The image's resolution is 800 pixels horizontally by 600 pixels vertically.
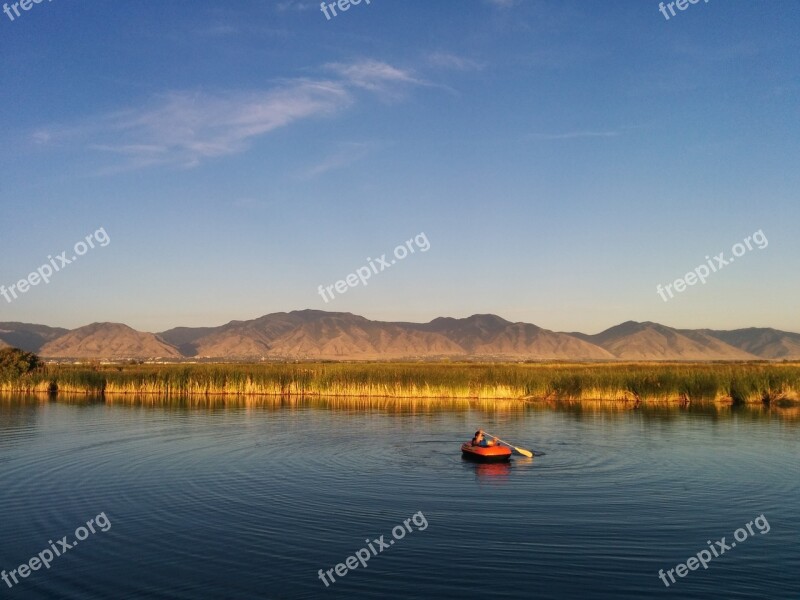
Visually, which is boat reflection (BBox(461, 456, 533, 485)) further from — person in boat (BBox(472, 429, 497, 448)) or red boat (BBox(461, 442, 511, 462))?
person in boat (BBox(472, 429, 497, 448))

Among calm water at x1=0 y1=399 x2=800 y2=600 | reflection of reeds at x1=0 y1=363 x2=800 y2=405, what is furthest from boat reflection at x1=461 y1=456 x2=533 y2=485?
reflection of reeds at x1=0 y1=363 x2=800 y2=405

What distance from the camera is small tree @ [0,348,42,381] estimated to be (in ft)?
196

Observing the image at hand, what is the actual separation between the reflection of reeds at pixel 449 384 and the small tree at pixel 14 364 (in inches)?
26.8

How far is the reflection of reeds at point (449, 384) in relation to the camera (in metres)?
44.3

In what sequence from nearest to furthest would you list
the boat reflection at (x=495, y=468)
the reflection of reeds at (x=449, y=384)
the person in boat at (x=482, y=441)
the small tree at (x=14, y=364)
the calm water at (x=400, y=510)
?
1. the calm water at (x=400, y=510)
2. the boat reflection at (x=495, y=468)
3. the person in boat at (x=482, y=441)
4. the reflection of reeds at (x=449, y=384)
5. the small tree at (x=14, y=364)

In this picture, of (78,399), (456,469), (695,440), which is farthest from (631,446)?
(78,399)

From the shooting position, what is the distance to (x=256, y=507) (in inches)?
672

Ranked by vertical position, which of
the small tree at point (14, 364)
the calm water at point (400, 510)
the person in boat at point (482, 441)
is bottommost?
the calm water at point (400, 510)

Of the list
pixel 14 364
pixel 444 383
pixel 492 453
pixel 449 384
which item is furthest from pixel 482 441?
pixel 14 364

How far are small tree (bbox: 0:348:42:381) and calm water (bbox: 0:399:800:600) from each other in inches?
1287

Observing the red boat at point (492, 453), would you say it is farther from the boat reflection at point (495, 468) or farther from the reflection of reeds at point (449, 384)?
the reflection of reeds at point (449, 384)

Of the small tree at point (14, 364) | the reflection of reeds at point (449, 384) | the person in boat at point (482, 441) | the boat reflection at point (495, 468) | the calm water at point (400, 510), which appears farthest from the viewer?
the small tree at point (14, 364)

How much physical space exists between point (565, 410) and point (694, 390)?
10253 millimetres

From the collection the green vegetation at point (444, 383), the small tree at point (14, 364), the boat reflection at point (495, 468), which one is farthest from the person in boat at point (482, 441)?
the small tree at point (14, 364)
